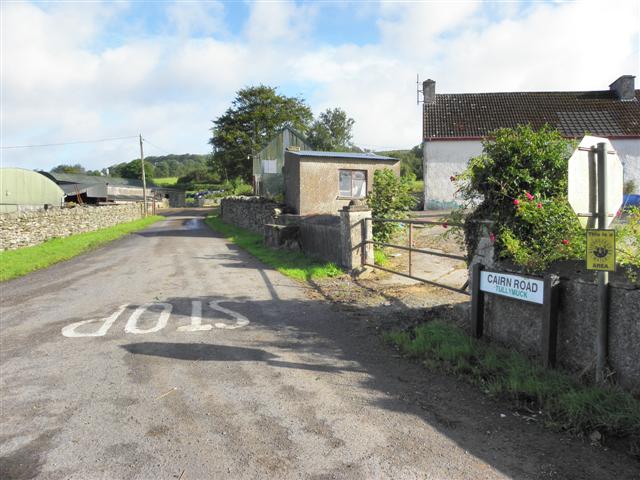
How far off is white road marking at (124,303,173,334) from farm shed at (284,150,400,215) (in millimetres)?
12950

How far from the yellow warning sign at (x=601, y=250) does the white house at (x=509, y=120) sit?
22736mm

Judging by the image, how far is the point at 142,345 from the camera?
6.02 meters

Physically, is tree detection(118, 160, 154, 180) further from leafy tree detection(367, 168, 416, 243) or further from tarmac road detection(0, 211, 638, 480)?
tarmac road detection(0, 211, 638, 480)

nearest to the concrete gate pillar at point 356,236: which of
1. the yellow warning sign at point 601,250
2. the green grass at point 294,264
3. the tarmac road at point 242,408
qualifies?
the green grass at point 294,264

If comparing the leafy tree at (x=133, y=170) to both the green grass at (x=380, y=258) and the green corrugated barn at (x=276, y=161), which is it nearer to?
the green corrugated barn at (x=276, y=161)

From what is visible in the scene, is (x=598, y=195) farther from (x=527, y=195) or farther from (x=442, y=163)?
(x=442, y=163)

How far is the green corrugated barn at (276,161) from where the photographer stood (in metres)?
27.7

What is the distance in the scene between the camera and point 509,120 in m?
28.4

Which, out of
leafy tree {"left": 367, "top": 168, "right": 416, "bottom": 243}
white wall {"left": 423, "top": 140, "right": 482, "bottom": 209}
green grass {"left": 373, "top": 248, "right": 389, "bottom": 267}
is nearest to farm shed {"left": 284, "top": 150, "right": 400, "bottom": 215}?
white wall {"left": 423, "top": 140, "right": 482, "bottom": 209}

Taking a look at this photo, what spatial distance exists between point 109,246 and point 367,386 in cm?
1910

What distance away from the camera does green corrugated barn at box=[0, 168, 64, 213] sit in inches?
1182

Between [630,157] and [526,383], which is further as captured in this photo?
[630,157]

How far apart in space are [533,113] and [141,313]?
92.8 feet

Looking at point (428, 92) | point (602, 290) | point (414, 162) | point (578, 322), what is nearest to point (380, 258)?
point (578, 322)
